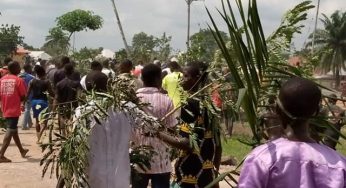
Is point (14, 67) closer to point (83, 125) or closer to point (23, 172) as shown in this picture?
point (23, 172)

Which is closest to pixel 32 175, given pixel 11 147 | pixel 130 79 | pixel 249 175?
pixel 11 147

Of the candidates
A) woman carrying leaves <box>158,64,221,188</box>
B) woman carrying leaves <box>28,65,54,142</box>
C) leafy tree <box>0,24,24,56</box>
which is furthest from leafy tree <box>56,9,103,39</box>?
woman carrying leaves <box>158,64,221,188</box>

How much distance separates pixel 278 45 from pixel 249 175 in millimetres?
1745

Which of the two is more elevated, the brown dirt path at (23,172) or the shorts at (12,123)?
the shorts at (12,123)

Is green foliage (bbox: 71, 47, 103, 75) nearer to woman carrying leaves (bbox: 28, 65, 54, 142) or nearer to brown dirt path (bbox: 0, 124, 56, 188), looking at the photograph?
woman carrying leaves (bbox: 28, 65, 54, 142)

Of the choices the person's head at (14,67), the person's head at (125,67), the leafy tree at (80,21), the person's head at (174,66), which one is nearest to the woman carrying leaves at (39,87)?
the person's head at (14,67)

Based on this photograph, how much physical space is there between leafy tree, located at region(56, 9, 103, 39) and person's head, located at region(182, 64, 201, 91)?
3637 centimetres

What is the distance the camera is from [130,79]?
4.92 meters

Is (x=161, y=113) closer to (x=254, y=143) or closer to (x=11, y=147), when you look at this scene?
(x=254, y=143)

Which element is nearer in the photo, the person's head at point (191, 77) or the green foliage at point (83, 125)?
the green foliage at point (83, 125)

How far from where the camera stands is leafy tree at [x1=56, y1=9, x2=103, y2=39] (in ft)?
136

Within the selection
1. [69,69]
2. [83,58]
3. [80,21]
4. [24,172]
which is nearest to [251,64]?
[24,172]

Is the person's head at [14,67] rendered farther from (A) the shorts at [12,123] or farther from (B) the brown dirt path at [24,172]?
(B) the brown dirt path at [24,172]

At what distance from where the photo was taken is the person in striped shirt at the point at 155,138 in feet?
17.5
